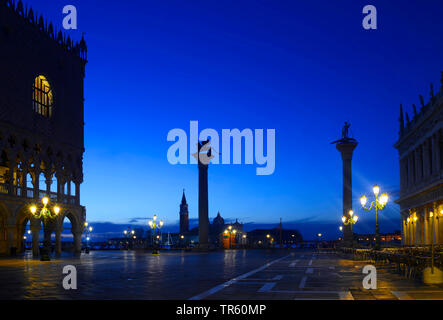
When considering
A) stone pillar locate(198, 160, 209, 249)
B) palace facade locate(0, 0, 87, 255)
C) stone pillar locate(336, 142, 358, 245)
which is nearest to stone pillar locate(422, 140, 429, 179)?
stone pillar locate(336, 142, 358, 245)

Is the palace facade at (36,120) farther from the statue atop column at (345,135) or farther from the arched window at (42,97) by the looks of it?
the statue atop column at (345,135)

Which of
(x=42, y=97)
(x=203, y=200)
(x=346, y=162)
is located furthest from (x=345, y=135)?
(x=42, y=97)

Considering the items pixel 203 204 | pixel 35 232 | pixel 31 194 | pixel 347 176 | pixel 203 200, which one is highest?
pixel 347 176

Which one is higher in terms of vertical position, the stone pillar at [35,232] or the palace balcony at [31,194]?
the palace balcony at [31,194]

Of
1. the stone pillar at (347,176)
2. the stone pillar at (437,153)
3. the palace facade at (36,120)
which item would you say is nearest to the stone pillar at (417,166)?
the stone pillar at (347,176)

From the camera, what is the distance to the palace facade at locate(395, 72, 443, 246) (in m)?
60.5

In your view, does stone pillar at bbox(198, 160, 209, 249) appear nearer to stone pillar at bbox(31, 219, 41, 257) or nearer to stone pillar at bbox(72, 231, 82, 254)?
stone pillar at bbox(72, 231, 82, 254)

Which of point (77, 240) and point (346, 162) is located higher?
point (346, 162)

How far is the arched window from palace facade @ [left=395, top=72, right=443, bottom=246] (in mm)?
46493

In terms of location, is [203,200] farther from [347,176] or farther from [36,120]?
[36,120]

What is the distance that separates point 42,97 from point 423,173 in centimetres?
5358

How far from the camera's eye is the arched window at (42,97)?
6009 centimetres

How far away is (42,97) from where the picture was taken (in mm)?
61469
